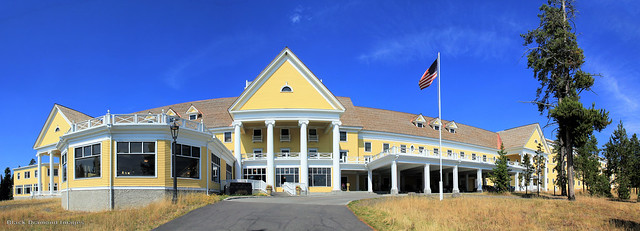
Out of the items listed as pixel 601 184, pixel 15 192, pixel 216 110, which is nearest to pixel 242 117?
pixel 216 110

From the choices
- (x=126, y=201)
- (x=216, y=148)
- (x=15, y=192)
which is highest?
(x=216, y=148)

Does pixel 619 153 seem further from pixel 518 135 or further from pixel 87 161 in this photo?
pixel 87 161

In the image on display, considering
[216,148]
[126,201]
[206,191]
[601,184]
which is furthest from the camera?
[601,184]

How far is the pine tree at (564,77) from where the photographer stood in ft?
109

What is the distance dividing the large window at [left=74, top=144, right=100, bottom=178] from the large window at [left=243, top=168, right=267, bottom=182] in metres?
21.3

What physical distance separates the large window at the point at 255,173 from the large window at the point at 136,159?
856 inches

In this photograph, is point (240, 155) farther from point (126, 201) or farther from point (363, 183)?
point (126, 201)

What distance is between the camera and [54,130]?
175ft

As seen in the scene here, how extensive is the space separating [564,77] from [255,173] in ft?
98.6

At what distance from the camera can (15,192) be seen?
76000mm

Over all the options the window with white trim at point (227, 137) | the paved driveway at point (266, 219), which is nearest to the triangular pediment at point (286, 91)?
the window with white trim at point (227, 137)

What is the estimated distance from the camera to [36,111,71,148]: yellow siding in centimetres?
5153

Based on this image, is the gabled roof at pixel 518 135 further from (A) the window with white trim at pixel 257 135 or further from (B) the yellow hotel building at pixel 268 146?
(A) the window with white trim at pixel 257 135

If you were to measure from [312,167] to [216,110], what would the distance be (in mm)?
16865
